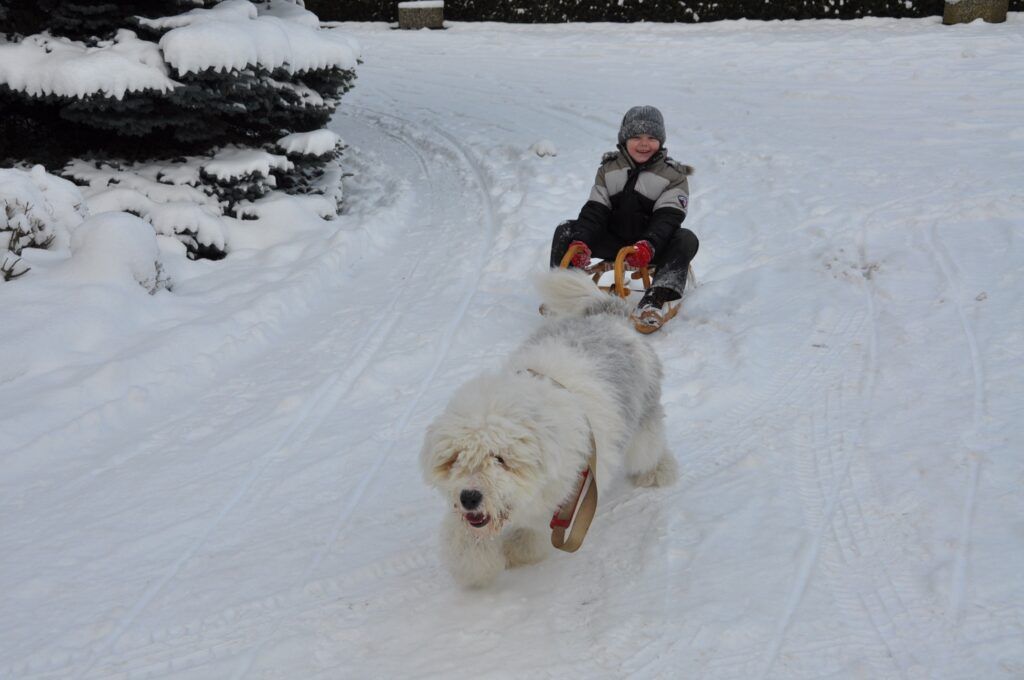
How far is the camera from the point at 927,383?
504cm

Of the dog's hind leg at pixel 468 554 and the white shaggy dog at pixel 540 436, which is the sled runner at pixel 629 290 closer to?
the white shaggy dog at pixel 540 436

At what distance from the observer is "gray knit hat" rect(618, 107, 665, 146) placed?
20.8 ft

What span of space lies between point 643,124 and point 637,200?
0.62 meters

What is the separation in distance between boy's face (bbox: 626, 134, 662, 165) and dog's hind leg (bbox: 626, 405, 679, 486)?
9.23 ft

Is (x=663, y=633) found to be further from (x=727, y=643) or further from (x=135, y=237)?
(x=135, y=237)

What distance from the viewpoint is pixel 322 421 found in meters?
5.23

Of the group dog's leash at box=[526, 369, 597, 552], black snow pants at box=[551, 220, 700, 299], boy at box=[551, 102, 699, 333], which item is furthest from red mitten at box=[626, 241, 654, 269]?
dog's leash at box=[526, 369, 597, 552]

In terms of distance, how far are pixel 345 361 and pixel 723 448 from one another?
2.72 m

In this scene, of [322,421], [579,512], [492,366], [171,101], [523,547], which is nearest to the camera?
[579,512]

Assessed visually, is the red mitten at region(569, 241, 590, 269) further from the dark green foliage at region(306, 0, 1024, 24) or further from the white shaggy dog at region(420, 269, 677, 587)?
the dark green foliage at region(306, 0, 1024, 24)

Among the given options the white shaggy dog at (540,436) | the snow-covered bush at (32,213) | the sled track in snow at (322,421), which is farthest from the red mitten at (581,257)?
the snow-covered bush at (32,213)

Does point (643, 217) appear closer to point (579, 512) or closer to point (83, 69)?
point (579, 512)

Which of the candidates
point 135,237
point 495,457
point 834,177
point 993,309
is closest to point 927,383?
point 993,309

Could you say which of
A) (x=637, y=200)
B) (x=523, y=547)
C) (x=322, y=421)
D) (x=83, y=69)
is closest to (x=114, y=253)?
(x=83, y=69)
